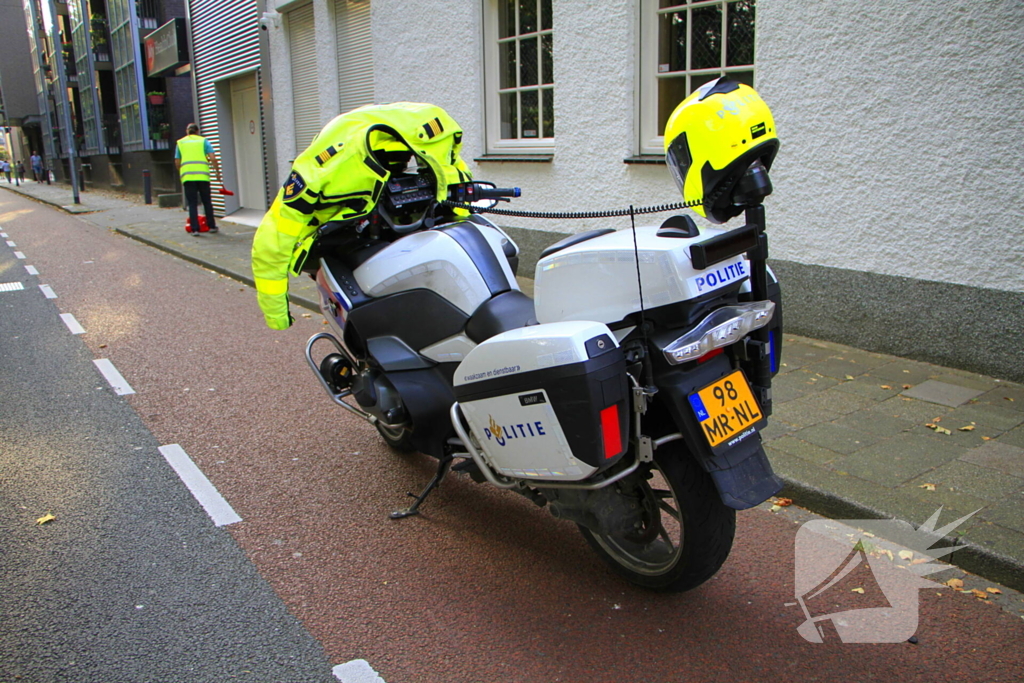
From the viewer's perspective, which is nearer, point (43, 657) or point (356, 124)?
point (43, 657)

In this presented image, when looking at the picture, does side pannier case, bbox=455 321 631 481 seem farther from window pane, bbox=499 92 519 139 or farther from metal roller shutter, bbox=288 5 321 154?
metal roller shutter, bbox=288 5 321 154

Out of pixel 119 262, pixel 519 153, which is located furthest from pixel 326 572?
pixel 119 262

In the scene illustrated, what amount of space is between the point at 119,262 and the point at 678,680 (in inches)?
457

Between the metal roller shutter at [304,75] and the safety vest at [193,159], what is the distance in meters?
1.78

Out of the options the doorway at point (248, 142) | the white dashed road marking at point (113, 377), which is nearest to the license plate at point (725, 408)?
the white dashed road marking at point (113, 377)

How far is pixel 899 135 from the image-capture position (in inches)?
212

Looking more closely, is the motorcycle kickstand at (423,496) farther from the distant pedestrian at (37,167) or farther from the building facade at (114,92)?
the distant pedestrian at (37,167)

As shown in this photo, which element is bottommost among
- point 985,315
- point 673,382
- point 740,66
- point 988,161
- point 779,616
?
point 779,616

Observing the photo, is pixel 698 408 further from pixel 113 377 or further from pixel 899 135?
pixel 113 377

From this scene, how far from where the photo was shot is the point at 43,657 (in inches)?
106

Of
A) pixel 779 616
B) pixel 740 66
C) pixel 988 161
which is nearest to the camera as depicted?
pixel 779 616

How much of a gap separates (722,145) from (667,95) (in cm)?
531

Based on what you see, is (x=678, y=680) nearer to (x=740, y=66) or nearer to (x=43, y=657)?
(x=43, y=657)

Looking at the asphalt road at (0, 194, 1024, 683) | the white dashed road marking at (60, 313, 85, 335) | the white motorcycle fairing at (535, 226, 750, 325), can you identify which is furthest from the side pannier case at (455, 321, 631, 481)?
the white dashed road marking at (60, 313, 85, 335)
